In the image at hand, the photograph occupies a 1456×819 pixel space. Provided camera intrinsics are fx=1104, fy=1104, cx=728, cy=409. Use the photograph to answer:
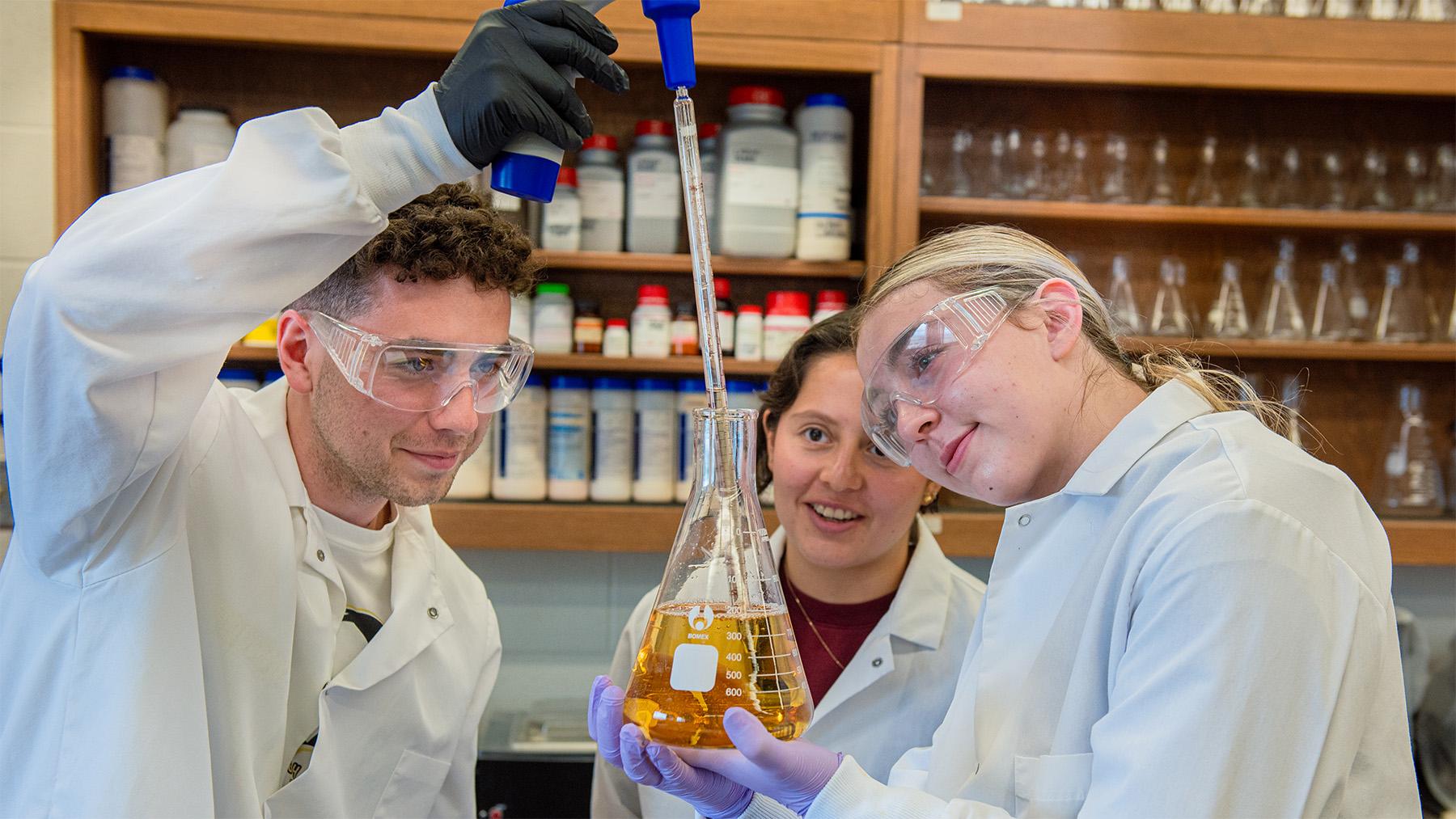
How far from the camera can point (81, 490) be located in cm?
99

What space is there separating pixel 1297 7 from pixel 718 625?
2.19 metres

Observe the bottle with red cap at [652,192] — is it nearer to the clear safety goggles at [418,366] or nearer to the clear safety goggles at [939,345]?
the clear safety goggles at [418,366]

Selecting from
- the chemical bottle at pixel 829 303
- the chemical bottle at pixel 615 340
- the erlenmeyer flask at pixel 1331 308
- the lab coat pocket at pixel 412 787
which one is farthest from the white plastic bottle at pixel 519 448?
the erlenmeyer flask at pixel 1331 308

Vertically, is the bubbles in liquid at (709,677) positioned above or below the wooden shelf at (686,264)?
below

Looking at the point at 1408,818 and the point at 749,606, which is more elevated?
the point at 749,606

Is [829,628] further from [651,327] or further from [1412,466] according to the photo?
[1412,466]

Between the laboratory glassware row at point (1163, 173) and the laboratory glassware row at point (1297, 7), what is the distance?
296 mm

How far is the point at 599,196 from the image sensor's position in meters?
2.41

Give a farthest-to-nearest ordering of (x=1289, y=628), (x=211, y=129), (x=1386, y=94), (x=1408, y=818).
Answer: (x=1386, y=94) → (x=211, y=129) → (x=1408, y=818) → (x=1289, y=628)

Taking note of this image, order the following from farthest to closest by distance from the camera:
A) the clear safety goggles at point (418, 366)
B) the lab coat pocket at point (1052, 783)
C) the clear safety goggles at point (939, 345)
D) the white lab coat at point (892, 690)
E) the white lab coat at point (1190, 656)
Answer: the white lab coat at point (892, 690), the clear safety goggles at point (418, 366), the clear safety goggles at point (939, 345), the lab coat pocket at point (1052, 783), the white lab coat at point (1190, 656)

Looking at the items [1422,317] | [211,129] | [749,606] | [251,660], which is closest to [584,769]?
[251,660]

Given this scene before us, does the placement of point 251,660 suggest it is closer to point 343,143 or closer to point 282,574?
point 282,574

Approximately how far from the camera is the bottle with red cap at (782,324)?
239 centimetres

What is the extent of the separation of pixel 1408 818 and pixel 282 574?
115 cm
